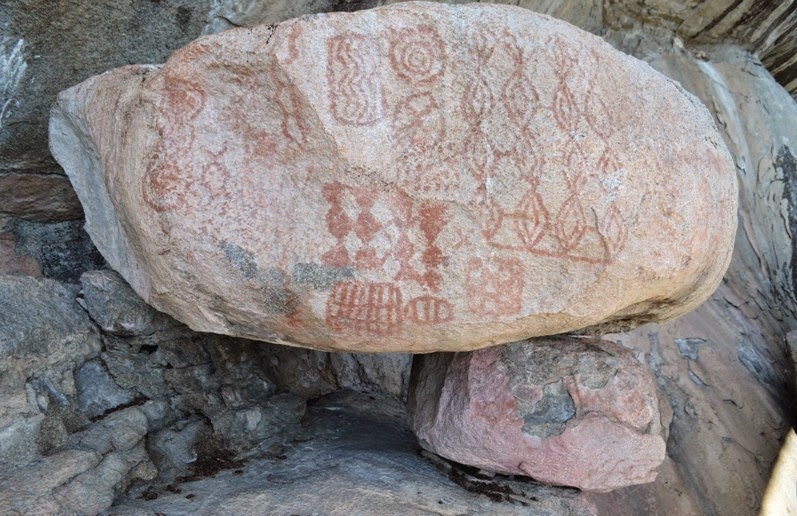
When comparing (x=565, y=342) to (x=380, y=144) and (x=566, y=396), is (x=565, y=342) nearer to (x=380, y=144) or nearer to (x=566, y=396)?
(x=566, y=396)

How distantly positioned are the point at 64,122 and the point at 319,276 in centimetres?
112

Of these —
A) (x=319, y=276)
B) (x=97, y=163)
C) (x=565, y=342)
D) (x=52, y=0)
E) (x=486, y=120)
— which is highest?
(x=52, y=0)

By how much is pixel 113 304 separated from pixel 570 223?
1.44 m

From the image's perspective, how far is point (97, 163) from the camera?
2209 mm

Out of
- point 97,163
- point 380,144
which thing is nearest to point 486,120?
point 380,144

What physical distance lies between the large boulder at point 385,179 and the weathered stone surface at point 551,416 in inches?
15.6

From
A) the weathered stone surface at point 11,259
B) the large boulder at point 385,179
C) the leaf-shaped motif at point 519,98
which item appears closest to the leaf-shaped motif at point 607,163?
the large boulder at point 385,179

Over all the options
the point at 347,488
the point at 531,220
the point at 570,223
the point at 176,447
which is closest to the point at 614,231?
the point at 570,223

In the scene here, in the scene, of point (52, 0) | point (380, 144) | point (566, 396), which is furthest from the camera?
point (566, 396)

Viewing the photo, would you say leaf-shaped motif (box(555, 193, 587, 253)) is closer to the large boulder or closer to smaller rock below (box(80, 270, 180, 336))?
the large boulder

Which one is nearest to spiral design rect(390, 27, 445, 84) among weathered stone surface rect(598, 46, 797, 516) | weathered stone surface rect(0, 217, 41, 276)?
weathered stone surface rect(0, 217, 41, 276)

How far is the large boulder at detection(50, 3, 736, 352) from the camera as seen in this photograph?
1855 mm

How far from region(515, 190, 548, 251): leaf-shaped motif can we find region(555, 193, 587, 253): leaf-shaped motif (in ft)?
0.14

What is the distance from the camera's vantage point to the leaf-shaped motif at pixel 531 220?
1.89 metres
